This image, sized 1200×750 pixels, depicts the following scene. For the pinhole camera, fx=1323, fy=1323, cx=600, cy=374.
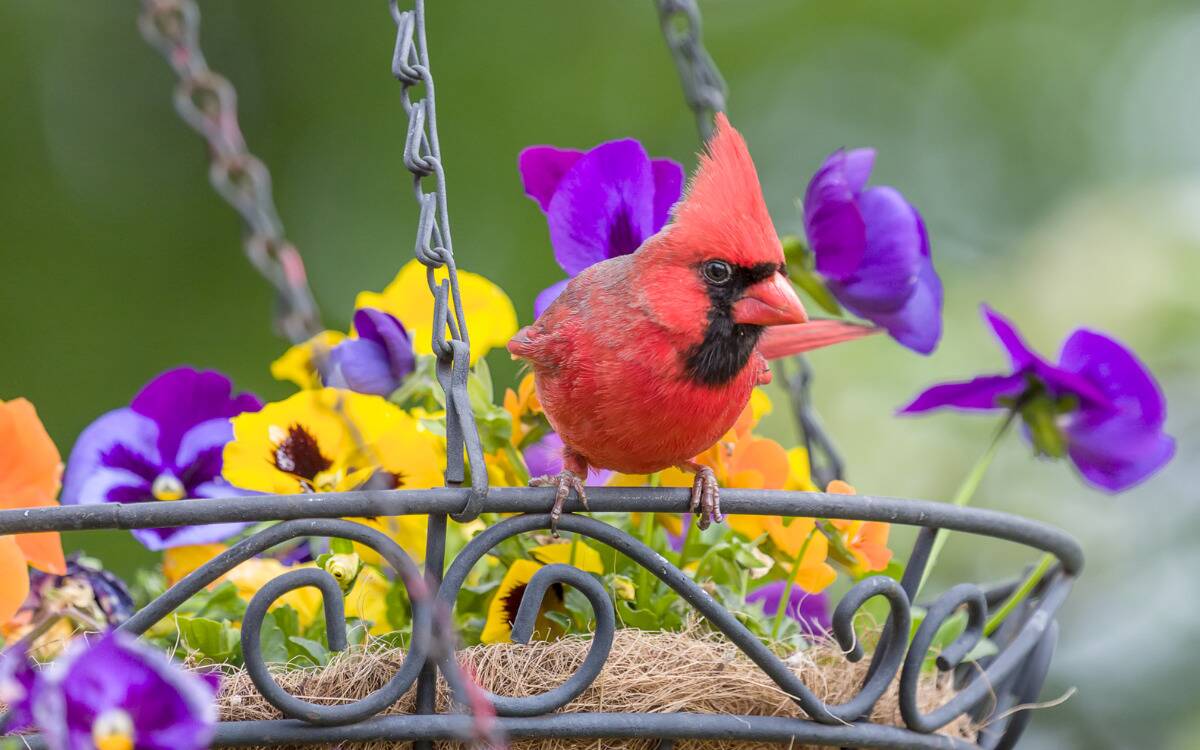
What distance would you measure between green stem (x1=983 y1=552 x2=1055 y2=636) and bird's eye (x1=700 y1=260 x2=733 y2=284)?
36 cm

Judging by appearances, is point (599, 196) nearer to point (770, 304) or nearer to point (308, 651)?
point (770, 304)

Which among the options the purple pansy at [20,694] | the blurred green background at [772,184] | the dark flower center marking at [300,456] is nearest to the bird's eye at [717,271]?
the dark flower center marking at [300,456]

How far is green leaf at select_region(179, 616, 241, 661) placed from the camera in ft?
3.20

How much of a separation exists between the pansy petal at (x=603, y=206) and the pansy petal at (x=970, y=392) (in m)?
0.29

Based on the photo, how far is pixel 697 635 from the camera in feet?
3.27

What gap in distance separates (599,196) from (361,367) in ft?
0.85

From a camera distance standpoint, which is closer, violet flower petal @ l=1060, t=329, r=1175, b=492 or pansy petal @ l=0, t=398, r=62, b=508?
pansy petal @ l=0, t=398, r=62, b=508

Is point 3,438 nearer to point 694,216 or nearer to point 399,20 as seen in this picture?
point 399,20

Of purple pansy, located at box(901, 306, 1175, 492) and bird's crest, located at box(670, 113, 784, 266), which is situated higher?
bird's crest, located at box(670, 113, 784, 266)

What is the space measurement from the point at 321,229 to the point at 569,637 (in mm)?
2255

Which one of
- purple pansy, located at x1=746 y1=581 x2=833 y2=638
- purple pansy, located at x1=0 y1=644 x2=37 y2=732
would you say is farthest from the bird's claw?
purple pansy, located at x1=0 y1=644 x2=37 y2=732

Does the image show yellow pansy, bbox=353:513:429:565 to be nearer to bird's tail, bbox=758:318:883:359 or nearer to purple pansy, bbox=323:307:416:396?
purple pansy, bbox=323:307:416:396

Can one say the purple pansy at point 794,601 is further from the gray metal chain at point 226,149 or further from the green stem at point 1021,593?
the gray metal chain at point 226,149

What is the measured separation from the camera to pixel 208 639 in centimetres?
98
